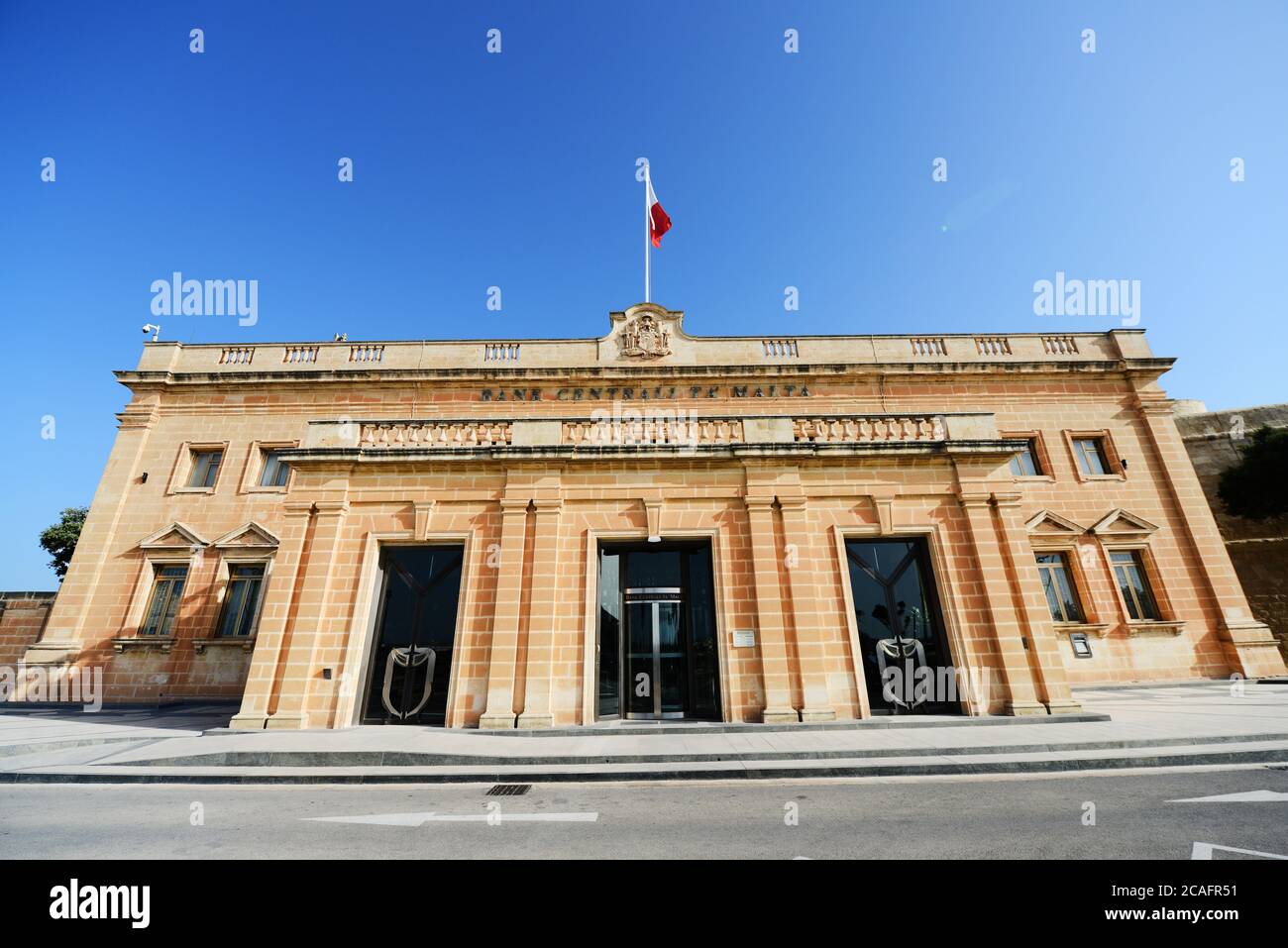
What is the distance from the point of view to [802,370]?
58.6 feet

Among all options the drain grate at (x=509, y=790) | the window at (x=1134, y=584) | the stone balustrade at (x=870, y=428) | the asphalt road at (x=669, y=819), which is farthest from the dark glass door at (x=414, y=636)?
the window at (x=1134, y=584)

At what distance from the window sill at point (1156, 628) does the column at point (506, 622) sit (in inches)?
697

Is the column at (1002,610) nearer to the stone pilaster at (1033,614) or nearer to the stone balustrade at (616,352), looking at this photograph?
the stone pilaster at (1033,614)

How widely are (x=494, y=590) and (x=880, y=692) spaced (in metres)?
8.21

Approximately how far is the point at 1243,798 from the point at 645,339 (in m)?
16.7

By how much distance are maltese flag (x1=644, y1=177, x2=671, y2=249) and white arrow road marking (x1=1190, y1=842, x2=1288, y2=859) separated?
19.9 m

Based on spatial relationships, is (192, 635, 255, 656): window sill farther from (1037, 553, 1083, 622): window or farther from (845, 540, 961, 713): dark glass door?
(1037, 553, 1083, 622): window

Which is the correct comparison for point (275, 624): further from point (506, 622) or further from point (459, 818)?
point (459, 818)

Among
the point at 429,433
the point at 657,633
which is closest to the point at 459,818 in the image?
the point at 657,633

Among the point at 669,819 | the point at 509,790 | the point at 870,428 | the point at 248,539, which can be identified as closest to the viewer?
the point at 669,819

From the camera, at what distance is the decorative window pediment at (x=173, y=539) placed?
15.8 metres

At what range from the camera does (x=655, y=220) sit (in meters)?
19.8
